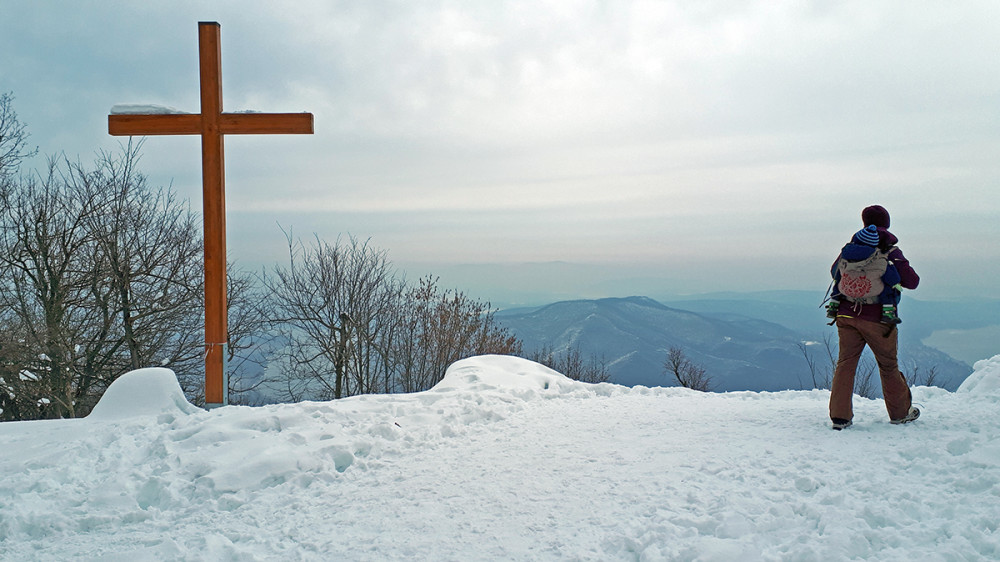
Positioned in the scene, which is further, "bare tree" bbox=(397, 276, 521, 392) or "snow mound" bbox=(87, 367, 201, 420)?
"bare tree" bbox=(397, 276, 521, 392)

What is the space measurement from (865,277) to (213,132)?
18.9ft

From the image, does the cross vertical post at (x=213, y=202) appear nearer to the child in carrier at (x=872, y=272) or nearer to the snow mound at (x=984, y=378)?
the child in carrier at (x=872, y=272)

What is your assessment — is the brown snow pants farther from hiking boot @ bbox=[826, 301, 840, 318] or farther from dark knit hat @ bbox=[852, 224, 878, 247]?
dark knit hat @ bbox=[852, 224, 878, 247]

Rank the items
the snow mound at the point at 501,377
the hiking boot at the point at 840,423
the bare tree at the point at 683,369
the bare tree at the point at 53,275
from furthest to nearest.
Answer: the bare tree at the point at 683,369 < the bare tree at the point at 53,275 < the snow mound at the point at 501,377 < the hiking boot at the point at 840,423

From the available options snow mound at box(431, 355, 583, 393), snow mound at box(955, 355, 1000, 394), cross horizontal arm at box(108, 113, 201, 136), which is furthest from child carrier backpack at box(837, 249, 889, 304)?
cross horizontal arm at box(108, 113, 201, 136)

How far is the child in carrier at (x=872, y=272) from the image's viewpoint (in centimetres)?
468

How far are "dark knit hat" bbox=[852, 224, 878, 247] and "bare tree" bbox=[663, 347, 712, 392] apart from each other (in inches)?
563

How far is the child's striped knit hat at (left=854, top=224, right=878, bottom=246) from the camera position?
4.68 m

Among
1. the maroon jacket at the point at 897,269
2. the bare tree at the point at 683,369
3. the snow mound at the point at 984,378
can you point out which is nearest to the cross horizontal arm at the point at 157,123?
the maroon jacket at the point at 897,269

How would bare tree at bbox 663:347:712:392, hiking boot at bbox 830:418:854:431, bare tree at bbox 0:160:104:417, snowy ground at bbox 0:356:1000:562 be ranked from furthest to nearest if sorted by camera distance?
bare tree at bbox 663:347:712:392 → bare tree at bbox 0:160:104:417 → hiking boot at bbox 830:418:854:431 → snowy ground at bbox 0:356:1000:562

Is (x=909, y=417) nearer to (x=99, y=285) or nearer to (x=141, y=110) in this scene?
(x=141, y=110)

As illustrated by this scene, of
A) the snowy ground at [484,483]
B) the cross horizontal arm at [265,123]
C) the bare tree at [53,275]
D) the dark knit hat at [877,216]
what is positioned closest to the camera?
the snowy ground at [484,483]

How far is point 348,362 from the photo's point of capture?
1398cm

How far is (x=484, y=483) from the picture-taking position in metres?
3.68
